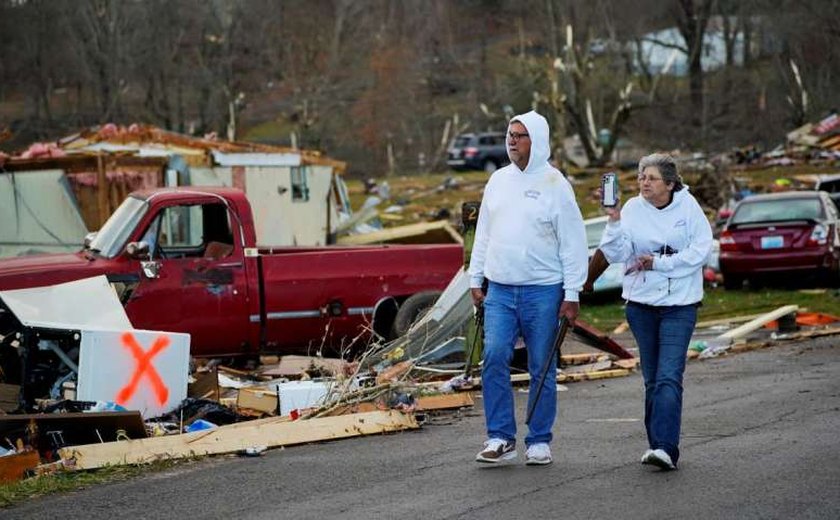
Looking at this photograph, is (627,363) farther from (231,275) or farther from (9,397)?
(9,397)

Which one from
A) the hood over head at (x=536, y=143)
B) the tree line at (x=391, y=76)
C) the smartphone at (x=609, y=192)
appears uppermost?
the tree line at (x=391, y=76)

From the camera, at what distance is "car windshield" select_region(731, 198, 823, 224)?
23.6 metres

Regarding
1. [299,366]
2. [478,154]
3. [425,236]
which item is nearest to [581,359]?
[299,366]

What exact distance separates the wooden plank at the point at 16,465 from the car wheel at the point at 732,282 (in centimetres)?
1653

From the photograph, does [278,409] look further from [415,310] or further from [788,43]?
[788,43]

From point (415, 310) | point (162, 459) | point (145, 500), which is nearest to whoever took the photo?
point (145, 500)

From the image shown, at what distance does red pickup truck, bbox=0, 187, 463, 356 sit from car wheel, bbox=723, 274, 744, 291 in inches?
374

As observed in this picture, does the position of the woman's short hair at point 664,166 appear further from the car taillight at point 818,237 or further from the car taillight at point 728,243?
the car taillight at point 728,243

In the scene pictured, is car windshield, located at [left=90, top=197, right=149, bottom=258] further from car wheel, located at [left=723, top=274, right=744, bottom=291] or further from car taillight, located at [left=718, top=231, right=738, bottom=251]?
car wheel, located at [left=723, top=274, right=744, bottom=291]

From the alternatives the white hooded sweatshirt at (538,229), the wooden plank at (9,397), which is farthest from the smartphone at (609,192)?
the wooden plank at (9,397)

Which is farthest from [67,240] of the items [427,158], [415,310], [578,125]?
[427,158]

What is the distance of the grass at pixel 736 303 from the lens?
830 inches

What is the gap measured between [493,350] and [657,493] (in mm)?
1450

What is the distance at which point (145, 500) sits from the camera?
8.18 m
